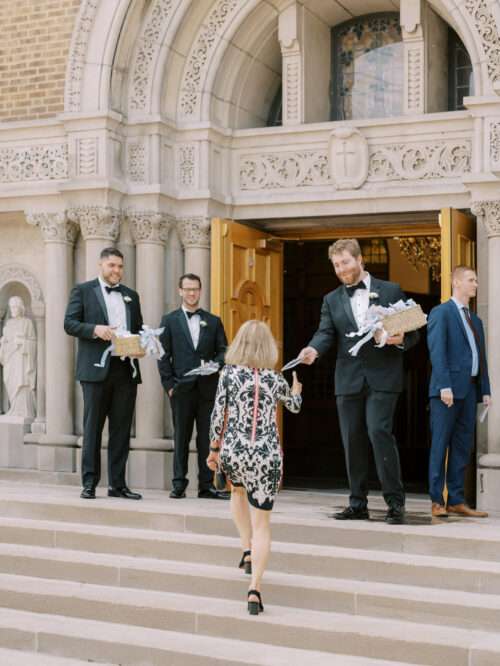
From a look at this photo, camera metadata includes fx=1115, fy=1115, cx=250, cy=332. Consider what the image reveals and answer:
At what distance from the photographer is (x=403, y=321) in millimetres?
6984

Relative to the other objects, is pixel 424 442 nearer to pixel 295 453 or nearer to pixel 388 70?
pixel 295 453

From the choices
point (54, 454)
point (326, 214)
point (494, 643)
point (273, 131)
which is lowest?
point (494, 643)

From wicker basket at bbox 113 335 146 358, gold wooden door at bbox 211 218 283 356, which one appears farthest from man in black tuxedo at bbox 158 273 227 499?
gold wooden door at bbox 211 218 283 356

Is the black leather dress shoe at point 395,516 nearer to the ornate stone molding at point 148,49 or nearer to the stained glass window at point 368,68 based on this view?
the stained glass window at point 368,68

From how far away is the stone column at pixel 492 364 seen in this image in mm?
8438

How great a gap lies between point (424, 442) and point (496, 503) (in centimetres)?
492

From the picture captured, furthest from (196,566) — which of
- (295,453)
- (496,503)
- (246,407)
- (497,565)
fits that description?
(295,453)

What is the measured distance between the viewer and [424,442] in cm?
1330

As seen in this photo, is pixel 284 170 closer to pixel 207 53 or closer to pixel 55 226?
pixel 207 53

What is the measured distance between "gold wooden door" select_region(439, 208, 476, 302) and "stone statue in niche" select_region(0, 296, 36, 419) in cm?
390

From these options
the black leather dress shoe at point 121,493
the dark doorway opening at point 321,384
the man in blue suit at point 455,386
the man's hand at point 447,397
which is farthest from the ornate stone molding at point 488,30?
the dark doorway opening at point 321,384

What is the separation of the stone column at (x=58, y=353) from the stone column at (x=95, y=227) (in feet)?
0.85

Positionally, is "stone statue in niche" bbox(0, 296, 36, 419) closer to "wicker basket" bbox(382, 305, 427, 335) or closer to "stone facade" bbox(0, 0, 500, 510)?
"stone facade" bbox(0, 0, 500, 510)

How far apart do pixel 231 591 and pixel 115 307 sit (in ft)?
9.25
